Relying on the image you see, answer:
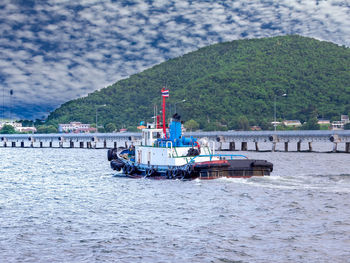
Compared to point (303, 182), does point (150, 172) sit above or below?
above

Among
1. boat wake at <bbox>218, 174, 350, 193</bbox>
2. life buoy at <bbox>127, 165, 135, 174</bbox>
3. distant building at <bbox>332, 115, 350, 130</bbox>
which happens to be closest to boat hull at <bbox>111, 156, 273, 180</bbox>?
boat wake at <bbox>218, 174, 350, 193</bbox>

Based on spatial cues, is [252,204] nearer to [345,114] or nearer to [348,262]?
[348,262]

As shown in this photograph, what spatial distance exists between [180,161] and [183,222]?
1725cm

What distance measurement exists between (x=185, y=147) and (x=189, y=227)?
19.6m

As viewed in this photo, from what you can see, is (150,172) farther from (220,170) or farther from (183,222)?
(183,222)

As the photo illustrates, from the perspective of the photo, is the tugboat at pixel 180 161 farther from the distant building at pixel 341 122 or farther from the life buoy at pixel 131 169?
the distant building at pixel 341 122

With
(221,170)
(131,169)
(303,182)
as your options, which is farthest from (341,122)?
(221,170)

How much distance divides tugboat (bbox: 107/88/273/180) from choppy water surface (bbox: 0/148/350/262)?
1.10 metres

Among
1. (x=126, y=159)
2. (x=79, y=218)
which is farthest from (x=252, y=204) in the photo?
(x=126, y=159)

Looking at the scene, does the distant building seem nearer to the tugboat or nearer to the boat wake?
the boat wake

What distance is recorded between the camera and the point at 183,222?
2455 cm

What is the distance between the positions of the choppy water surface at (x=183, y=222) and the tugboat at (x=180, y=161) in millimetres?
1098

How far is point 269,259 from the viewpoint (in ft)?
57.4

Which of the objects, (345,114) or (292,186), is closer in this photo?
(292,186)
